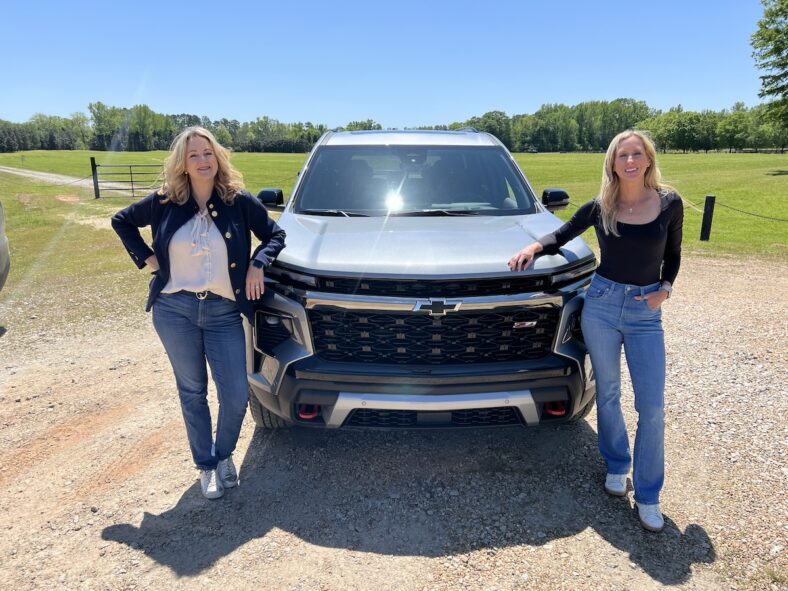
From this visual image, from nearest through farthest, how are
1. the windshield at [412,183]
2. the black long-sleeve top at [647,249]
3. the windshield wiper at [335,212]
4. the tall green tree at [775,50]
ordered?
the black long-sleeve top at [647,249] → the windshield wiper at [335,212] → the windshield at [412,183] → the tall green tree at [775,50]

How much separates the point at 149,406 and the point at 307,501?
1.78m

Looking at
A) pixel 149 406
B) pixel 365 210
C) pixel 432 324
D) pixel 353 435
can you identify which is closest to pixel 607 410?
pixel 432 324

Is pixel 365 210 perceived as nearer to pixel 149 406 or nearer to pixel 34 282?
pixel 149 406

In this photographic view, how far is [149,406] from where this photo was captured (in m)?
4.25

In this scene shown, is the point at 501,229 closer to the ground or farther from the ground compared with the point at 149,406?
farther from the ground

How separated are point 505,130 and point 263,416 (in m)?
144

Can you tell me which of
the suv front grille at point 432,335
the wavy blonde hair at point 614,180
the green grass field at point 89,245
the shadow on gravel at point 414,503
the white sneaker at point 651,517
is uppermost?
the wavy blonde hair at point 614,180

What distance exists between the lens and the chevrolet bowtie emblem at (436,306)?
113 inches

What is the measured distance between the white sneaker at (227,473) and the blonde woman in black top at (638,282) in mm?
1956

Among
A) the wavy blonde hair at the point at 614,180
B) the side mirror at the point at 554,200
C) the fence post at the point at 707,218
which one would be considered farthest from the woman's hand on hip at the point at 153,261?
the fence post at the point at 707,218

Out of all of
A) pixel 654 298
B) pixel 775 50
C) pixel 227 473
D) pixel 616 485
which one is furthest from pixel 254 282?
pixel 775 50

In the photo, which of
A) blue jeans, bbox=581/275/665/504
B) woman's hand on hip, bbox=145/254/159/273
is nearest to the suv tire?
woman's hand on hip, bbox=145/254/159/273

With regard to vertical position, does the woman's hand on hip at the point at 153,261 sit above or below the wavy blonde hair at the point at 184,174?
below

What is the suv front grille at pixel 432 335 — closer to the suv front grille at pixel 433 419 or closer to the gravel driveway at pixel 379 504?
the suv front grille at pixel 433 419
